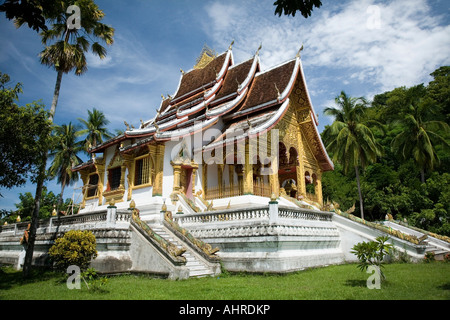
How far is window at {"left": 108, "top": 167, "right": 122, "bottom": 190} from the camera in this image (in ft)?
52.8

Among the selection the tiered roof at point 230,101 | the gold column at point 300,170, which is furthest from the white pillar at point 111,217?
the gold column at point 300,170

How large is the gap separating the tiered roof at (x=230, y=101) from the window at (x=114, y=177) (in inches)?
54.7

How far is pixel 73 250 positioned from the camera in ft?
26.8

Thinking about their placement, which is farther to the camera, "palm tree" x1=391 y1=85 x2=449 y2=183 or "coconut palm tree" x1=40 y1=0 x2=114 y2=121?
"palm tree" x1=391 y1=85 x2=449 y2=183

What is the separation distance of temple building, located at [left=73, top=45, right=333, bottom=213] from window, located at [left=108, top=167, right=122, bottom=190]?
0.05 metres

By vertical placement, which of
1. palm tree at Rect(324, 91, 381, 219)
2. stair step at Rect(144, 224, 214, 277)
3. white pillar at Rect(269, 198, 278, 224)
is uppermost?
palm tree at Rect(324, 91, 381, 219)

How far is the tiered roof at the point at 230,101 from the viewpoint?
14.3 meters

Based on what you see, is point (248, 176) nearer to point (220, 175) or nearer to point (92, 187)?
point (220, 175)

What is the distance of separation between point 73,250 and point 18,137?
3.40m

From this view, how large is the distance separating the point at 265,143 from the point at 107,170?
8.48 m

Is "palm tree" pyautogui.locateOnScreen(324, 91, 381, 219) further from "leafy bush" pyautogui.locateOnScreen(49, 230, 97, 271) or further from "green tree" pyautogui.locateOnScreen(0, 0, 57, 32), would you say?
"green tree" pyautogui.locateOnScreen(0, 0, 57, 32)

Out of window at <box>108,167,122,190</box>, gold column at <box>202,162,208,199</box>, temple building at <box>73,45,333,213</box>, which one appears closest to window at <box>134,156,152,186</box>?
temple building at <box>73,45,333,213</box>
